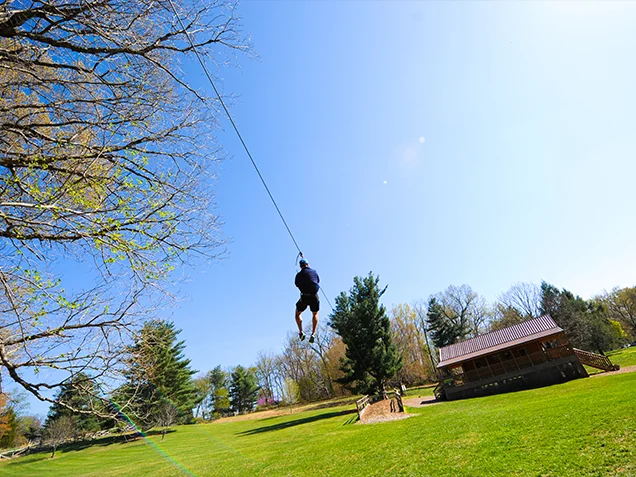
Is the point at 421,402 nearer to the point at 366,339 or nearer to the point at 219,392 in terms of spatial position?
the point at 366,339

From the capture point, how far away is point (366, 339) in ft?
101

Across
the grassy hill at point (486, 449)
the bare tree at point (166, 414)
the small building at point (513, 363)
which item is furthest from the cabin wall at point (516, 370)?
the bare tree at point (166, 414)

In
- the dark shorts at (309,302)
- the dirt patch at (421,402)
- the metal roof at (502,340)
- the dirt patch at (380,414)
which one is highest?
the dark shorts at (309,302)

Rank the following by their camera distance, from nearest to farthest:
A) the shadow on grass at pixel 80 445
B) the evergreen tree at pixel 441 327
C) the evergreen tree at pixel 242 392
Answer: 1. the shadow on grass at pixel 80 445
2. the evergreen tree at pixel 441 327
3. the evergreen tree at pixel 242 392

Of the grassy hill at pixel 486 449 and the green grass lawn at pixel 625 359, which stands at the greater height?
the grassy hill at pixel 486 449

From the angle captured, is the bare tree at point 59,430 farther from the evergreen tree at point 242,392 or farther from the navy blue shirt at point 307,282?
the navy blue shirt at point 307,282

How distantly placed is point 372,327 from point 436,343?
25172 millimetres

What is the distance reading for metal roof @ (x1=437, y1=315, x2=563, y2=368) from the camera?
998 inches

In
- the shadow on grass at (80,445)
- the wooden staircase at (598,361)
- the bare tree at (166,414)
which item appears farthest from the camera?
the bare tree at (166,414)

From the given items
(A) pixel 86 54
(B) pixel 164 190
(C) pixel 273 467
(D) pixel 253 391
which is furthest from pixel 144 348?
(D) pixel 253 391

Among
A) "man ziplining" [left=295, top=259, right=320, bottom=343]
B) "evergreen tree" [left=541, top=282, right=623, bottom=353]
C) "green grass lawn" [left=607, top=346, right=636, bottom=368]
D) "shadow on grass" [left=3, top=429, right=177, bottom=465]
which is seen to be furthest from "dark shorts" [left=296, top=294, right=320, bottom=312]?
"evergreen tree" [left=541, top=282, right=623, bottom=353]

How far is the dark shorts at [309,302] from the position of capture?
7988 millimetres

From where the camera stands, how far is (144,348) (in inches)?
262

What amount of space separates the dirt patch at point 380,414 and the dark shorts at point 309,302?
48.3ft
